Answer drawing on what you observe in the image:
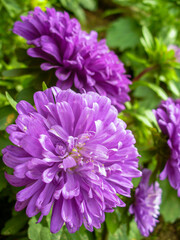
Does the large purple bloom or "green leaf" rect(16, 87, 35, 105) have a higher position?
the large purple bloom

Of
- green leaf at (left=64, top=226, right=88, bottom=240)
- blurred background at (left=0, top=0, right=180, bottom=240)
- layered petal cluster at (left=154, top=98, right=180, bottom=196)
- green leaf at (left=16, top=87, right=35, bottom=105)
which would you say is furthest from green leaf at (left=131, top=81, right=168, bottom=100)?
green leaf at (left=64, top=226, right=88, bottom=240)

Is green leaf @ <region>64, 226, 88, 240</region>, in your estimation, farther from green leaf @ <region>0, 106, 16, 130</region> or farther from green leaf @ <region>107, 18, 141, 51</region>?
green leaf @ <region>107, 18, 141, 51</region>

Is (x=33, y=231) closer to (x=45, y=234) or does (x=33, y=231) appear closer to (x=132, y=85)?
(x=45, y=234)

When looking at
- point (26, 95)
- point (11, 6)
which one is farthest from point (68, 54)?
point (11, 6)

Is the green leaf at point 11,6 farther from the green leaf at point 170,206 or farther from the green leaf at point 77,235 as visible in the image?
the green leaf at point 170,206

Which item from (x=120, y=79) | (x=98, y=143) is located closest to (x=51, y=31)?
(x=120, y=79)

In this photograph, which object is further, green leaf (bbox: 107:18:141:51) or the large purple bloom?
green leaf (bbox: 107:18:141:51)
